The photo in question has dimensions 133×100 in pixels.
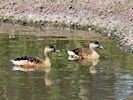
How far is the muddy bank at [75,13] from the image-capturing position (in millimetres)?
25625

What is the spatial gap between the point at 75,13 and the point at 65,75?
39.2 ft

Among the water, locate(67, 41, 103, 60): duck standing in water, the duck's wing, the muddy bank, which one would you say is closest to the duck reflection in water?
the water

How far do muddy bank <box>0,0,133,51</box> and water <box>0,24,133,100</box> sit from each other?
2589 millimetres

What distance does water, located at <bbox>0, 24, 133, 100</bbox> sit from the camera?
46.3 ft

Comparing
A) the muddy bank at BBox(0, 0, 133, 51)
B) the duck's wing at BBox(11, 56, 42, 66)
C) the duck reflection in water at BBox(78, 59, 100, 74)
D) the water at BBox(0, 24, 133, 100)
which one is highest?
the muddy bank at BBox(0, 0, 133, 51)

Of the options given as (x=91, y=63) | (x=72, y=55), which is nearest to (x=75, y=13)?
(x=72, y=55)

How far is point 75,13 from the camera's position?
28.0m

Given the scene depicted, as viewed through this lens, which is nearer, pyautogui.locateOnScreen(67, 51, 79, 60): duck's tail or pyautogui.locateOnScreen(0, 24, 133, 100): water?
pyautogui.locateOnScreen(0, 24, 133, 100): water

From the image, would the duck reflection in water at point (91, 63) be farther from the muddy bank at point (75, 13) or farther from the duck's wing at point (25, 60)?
the muddy bank at point (75, 13)

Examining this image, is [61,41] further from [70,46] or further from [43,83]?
[43,83]

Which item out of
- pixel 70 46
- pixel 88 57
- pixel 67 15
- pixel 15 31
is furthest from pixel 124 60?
pixel 67 15

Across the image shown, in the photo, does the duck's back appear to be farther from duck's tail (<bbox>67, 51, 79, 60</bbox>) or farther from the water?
duck's tail (<bbox>67, 51, 79, 60</bbox>)

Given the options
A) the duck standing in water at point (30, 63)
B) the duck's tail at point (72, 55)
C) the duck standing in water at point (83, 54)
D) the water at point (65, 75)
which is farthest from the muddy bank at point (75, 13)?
the duck standing in water at point (30, 63)

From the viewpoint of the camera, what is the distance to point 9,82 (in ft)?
50.1
